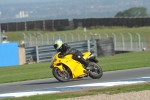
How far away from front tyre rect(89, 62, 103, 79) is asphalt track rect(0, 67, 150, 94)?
184 mm

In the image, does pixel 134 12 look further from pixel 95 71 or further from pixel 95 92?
pixel 95 92

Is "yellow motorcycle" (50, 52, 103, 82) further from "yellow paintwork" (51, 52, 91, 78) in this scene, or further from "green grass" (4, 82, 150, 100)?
"green grass" (4, 82, 150, 100)

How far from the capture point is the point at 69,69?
51.1 ft

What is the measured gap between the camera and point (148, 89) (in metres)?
12.1

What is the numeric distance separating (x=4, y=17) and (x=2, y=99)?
311 feet

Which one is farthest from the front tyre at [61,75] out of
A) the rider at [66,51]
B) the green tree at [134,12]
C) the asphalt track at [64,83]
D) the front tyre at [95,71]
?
the green tree at [134,12]

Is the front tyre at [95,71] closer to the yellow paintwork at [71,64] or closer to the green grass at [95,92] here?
the yellow paintwork at [71,64]

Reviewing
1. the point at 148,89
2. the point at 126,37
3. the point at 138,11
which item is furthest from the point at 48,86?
the point at 138,11

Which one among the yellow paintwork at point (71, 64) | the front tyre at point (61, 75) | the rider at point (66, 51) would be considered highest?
the rider at point (66, 51)

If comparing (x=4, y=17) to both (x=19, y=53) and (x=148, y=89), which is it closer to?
(x=19, y=53)

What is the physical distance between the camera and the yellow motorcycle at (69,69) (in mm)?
15539

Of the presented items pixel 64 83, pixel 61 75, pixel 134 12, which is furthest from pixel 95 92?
pixel 134 12

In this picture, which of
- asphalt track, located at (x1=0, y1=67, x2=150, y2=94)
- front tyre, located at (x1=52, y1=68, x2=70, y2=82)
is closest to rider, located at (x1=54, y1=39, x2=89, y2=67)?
front tyre, located at (x1=52, y1=68, x2=70, y2=82)

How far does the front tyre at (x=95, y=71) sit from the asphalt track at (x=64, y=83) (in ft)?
0.60
